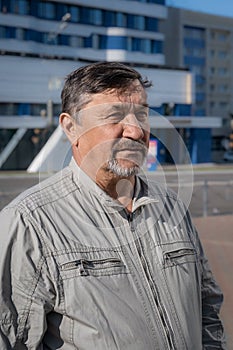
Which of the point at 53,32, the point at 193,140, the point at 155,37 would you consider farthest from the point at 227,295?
the point at 155,37

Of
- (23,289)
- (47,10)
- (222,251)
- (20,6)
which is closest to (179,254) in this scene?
(23,289)

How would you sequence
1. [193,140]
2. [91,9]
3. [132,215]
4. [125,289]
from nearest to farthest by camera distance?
[125,289]
[132,215]
[193,140]
[91,9]

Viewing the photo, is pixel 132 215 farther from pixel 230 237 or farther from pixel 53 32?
pixel 53 32

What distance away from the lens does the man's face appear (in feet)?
6.20

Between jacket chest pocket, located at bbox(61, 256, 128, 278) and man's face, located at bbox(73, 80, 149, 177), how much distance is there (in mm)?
290

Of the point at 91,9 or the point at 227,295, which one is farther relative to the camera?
the point at 91,9

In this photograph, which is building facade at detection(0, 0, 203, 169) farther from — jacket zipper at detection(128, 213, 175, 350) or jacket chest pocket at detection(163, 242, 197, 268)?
jacket zipper at detection(128, 213, 175, 350)

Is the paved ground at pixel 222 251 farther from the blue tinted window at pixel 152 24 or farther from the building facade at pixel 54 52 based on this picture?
the blue tinted window at pixel 152 24

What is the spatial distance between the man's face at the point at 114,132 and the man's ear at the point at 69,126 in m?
0.03

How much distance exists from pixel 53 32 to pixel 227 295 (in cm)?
4519

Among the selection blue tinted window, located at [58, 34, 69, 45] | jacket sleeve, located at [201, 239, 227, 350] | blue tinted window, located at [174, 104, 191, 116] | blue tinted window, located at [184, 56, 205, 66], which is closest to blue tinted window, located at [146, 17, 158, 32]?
blue tinted window, located at [58, 34, 69, 45]

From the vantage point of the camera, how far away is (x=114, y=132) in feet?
6.19

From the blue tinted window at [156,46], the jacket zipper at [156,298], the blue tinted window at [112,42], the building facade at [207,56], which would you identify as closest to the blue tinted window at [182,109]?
the blue tinted window at [112,42]

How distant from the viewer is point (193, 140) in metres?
48.3
